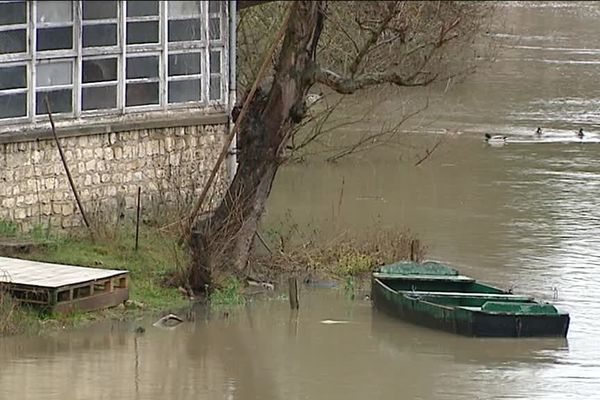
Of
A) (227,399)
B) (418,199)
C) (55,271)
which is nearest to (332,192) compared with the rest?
(418,199)

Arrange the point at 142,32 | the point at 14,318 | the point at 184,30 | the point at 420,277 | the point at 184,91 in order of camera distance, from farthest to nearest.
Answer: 1. the point at 184,91
2. the point at 184,30
3. the point at 142,32
4. the point at 420,277
5. the point at 14,318

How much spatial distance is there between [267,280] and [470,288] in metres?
2.94

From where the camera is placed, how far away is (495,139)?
37344 mm

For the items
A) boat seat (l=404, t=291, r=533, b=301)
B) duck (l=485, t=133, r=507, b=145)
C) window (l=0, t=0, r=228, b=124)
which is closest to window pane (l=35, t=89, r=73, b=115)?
window (l=0, t=0, r=228, b=124)

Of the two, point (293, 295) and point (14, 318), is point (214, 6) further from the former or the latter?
point (14, 318)

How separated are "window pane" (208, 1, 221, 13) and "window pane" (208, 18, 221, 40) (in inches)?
5.4

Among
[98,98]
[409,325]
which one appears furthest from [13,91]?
[409,325]

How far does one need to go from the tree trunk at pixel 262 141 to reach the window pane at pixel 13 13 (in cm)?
336

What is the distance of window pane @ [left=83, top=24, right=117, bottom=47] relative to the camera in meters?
21.2

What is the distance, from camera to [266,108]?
2100 cm

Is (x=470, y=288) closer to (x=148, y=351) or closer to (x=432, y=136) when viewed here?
(x=148, y=351)

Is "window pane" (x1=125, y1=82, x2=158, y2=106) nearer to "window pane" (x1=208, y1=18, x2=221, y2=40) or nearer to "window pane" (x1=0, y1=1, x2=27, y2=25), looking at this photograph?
"window pane" (x1=208, y1=18, x2=221, y2=40)

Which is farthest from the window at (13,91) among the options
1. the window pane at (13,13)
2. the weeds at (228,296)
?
the weeds at (228,296)

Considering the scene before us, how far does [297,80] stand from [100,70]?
2907 mm
